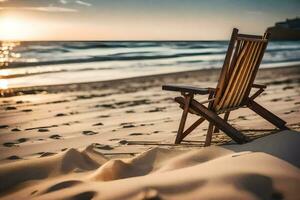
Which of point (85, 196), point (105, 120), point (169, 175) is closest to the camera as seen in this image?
point (85, 196)

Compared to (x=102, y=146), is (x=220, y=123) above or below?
above

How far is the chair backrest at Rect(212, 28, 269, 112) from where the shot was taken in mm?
3938

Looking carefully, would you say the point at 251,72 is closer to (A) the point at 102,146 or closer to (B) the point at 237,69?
(B) the point at 237,69

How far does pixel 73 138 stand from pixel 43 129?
77 cm

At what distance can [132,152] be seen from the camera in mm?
4332

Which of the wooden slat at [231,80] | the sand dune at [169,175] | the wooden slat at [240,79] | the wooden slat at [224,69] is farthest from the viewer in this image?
the wooden slat at [240,79]

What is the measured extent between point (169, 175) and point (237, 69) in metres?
1.89

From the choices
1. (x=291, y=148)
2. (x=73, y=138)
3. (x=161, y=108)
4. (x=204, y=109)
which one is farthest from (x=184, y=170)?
(x=161, y=108)

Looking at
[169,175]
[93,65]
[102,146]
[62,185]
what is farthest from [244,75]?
[93,65]

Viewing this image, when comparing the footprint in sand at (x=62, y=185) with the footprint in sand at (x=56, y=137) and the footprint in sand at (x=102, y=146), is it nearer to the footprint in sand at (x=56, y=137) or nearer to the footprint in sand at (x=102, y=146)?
the footprint in sand at (x=102, y=146)

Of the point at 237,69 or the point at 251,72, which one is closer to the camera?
the point at 237,69

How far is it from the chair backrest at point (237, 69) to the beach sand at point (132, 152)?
18.8 inches

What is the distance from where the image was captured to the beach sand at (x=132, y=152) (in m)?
2.38

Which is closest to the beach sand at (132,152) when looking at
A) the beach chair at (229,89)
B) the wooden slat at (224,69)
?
the beach chair at (229,89)
